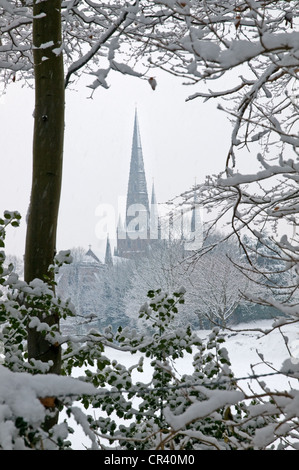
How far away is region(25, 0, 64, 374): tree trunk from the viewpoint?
372cm

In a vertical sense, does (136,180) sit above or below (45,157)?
above

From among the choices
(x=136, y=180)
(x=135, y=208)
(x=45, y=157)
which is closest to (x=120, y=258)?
(x=135, y=208)

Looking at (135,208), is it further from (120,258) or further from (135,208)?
(120,258)

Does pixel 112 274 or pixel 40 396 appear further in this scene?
pixel 112 274

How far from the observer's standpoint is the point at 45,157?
3.80 meters

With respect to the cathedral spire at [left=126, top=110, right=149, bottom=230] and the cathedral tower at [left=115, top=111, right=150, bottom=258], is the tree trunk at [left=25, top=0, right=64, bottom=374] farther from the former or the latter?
the cathedral spire at [left=126, top=110, right=149, bottom=230]

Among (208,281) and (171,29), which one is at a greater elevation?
(171,29)

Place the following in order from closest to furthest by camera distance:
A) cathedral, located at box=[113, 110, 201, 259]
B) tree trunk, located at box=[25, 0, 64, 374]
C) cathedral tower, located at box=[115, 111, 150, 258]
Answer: tree trunk, located at box=[25, 0, 64, 374] < cathedral, located at box=[113, 110, 201, 259] < cathedral tower, located at box=[115, 111, 150, 258]

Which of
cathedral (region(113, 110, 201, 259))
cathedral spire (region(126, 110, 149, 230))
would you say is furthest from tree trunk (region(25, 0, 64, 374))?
cathedral spire (region(126, 110, 149, 230))

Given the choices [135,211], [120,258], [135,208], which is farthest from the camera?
[135,211]
